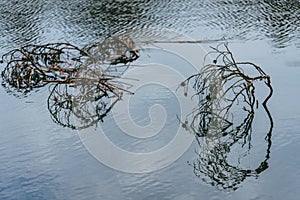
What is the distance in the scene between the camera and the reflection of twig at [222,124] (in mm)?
5844

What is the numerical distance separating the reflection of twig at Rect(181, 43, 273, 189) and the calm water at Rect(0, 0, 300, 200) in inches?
4.4

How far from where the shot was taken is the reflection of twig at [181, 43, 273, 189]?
5844 mm

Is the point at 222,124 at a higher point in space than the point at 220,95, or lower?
lower

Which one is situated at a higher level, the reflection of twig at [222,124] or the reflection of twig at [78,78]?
the reflection of twig at [78,78]

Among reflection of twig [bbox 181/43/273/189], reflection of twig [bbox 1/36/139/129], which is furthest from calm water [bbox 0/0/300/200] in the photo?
reflection of twig [bbox 1/36/139/129]

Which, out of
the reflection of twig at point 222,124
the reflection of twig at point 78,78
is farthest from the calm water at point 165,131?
the reflection of twig at point 78,78

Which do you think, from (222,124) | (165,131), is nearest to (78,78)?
(165,131)

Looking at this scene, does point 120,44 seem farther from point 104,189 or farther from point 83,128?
point 104,189

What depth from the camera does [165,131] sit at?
6723 mm

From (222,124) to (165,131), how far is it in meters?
0.79

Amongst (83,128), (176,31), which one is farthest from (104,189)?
(176,31)

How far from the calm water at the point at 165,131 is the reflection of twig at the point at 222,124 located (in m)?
0.11

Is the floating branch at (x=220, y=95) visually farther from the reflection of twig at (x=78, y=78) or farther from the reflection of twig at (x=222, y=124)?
the reflection of twig at (x=78, y=78)

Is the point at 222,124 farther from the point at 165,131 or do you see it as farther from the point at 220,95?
the point at 165,131
